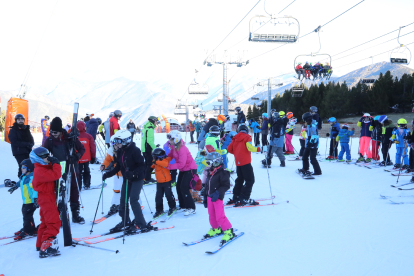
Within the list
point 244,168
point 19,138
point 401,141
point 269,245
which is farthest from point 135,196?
point 401,141

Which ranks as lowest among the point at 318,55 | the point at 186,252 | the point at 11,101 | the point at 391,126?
the point at 186,252

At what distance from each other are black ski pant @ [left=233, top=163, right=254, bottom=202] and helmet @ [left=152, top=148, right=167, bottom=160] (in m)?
1.65

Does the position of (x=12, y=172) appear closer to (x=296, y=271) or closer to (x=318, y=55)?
(x=296, y=271)

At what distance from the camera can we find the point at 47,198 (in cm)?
394

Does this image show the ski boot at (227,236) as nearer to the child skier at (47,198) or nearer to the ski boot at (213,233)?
the ski boot at (213,233)

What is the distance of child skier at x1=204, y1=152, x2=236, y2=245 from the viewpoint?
4312 millimetres

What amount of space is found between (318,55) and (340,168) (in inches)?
185

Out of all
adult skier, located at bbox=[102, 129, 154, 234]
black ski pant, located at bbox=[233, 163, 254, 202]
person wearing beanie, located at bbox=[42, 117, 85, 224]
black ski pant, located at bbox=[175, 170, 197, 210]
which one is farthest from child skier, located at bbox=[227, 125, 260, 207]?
person wearing beanie, located at bbox=[42, 117, 85, 224]

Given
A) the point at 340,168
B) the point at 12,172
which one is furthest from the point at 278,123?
the point at 12,172

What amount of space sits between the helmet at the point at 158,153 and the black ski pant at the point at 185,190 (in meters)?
0.57

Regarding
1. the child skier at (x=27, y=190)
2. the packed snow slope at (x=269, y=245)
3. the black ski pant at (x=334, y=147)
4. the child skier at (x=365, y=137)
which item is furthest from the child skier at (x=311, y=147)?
the child skier at (x=27, y=190)

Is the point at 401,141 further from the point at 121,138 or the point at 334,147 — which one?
the point at 121,138

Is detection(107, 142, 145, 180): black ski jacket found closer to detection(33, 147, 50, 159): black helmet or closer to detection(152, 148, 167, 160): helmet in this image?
detection(152, 148, 167, 160): helmet

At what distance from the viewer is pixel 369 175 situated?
338 inches
